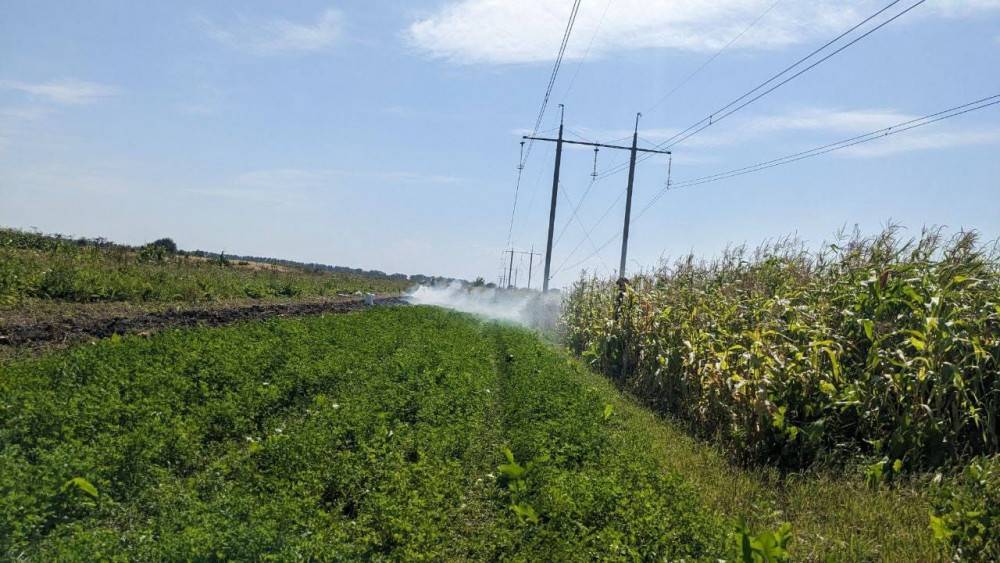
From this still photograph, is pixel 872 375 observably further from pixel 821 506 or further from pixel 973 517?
pixel 973 517

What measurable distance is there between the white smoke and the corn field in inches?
926

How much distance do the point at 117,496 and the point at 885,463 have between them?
23.8 feet

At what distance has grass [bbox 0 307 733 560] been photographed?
5.16 m

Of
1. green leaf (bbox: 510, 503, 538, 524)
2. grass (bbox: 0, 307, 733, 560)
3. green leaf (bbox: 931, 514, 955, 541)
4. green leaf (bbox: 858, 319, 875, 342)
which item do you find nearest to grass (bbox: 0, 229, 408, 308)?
grass (bbox: 0, 307, 733, 560)

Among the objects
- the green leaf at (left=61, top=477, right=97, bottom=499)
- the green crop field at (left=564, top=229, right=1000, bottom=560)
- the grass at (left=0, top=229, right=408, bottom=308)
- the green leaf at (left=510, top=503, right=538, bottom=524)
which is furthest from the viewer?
the grass at (left=0, top=229, right=408, bottom=308)

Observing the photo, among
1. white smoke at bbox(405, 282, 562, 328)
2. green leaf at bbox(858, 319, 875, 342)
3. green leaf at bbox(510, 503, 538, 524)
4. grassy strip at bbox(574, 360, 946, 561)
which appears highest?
green leaf at bbox(858, 319, 875, 342)

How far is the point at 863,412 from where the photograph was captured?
788 centimetres

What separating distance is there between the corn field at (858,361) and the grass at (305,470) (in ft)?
4.60

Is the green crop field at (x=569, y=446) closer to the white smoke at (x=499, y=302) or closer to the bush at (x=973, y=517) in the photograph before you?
the bush at (x=973, y=517)

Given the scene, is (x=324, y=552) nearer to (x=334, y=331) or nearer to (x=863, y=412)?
(x=863, y=412)

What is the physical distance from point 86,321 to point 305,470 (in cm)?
1081

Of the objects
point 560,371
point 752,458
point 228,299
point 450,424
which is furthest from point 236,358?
point 228,299

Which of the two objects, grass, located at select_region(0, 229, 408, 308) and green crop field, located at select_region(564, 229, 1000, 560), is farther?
grass, located at select_region(0, 229, 408, 308)

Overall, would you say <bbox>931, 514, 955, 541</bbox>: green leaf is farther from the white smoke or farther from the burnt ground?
the white smoke
